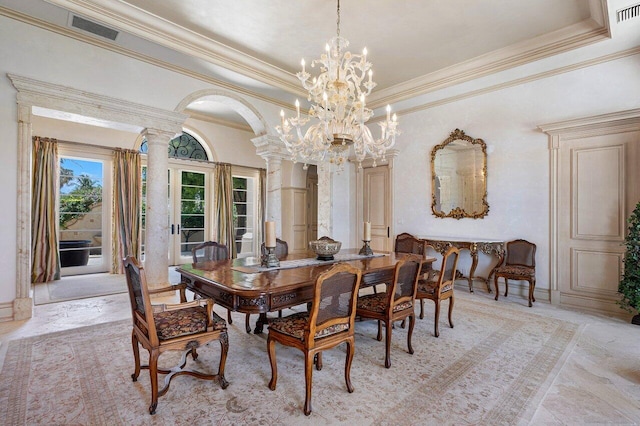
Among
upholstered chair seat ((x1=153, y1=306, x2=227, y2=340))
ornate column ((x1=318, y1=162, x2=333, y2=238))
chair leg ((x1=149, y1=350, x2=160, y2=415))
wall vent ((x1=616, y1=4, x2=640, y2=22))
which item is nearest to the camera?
chair leg ((x1=149, y1=350, x2=160, y2=415))

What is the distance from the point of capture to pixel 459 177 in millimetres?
5359

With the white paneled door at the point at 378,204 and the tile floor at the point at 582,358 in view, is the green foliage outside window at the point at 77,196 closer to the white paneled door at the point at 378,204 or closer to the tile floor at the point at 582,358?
the tile floor at the point at 582,358

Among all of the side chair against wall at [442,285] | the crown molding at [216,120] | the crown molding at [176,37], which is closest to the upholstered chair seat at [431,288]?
the side chair against wall at [442,285]

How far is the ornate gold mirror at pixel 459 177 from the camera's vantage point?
16.7 feet

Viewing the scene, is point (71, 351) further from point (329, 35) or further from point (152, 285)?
point (329, 35)

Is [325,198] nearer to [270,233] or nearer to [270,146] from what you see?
[270,146]

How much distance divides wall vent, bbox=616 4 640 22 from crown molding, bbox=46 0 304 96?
413 cm

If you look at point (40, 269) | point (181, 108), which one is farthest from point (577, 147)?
point (40, 269)

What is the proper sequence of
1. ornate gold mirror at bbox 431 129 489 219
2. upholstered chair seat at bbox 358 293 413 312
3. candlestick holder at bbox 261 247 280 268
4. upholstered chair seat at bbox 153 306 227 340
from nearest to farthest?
upholstered chair seat at bbox 153 306 227 340, upholstered chair seat at bbox 358 293 413 312, candlestick holder at bbox 261 247 280 268, ornate gold mirror at bbox 431 129 489 219

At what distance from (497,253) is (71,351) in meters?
5.28

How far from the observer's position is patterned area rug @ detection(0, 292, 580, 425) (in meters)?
1.88

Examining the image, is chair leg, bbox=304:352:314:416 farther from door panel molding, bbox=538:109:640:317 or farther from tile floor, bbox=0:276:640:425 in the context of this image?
door panel molding, bbox=538:109:640:317

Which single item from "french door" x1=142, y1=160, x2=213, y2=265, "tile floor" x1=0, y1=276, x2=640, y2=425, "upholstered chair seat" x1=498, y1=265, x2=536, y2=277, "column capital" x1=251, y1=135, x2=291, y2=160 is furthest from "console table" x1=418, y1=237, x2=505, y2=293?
"french door" x1=142, y1=160, x2=213, y2=265

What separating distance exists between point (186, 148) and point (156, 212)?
3284mm
